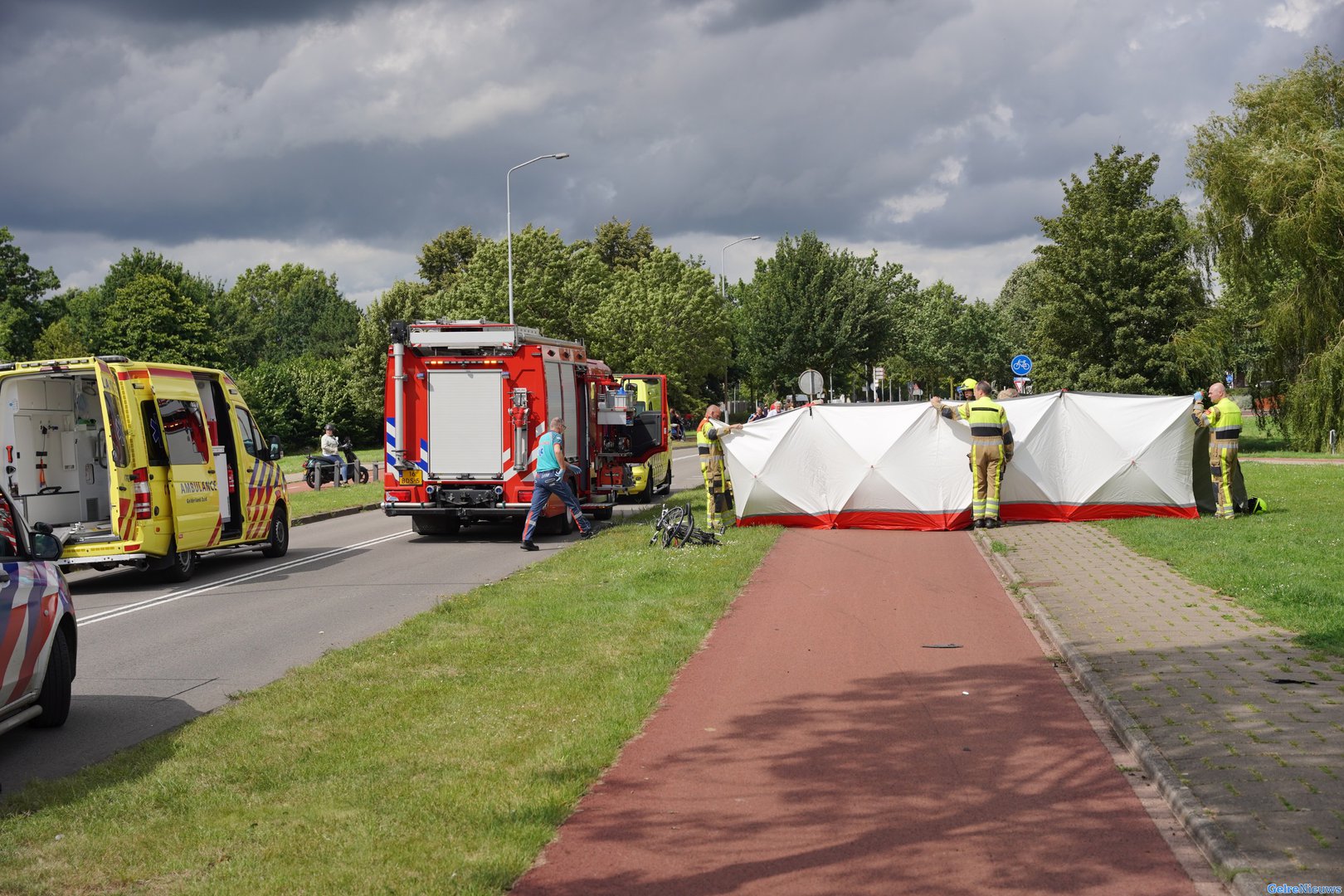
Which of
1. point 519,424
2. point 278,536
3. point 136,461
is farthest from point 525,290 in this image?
point 136,461

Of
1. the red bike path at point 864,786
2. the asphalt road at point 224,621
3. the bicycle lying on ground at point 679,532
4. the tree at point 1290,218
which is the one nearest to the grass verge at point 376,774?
the red bike path at point 864,786

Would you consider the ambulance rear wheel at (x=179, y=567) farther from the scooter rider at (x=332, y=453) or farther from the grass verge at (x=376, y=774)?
the scooter rider at (x=332, y=453)

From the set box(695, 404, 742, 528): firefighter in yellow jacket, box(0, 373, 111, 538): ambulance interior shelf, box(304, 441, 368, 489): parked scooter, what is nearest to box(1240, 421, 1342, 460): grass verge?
box(695, 404, 742, 528): firefighter in yellow jacket

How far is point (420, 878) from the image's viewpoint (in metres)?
4.55

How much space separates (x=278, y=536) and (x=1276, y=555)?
1243 cm

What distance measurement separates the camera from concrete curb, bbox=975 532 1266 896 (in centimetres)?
440

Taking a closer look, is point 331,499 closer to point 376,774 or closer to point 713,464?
point 713,464

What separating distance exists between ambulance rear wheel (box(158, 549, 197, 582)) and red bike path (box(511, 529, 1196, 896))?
25.4 ft

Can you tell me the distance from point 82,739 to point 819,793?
14.8 ft

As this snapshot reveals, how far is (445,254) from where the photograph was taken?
78.9 m

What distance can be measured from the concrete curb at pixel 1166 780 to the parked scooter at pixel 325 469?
85.2 feet

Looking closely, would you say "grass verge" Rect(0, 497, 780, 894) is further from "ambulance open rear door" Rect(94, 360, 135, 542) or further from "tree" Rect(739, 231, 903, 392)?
"tree" Rect(739, 231, 903, 392)

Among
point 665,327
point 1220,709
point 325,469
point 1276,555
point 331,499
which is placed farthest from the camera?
point 665,327

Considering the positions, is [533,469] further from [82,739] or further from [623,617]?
[82,739]
